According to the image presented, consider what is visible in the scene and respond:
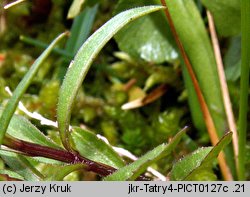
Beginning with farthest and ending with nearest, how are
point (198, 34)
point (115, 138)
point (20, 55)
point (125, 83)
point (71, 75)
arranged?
point (20, 55)
point (125, 83)
point (115, 138)
point (198, 34)
point (71, 75)

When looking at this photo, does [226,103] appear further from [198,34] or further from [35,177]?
[35,177]

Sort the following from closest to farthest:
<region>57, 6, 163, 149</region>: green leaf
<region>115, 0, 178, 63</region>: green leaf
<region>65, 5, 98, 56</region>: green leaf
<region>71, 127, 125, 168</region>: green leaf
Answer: <region>57, 6, 163, 149</region>: green leaf
<region>71, 127, 125, 168</region>: green leaf
<region>115, 0, 178, 63</region>: green leaf
<region>65, 5, 98, 56</region>: green leaf

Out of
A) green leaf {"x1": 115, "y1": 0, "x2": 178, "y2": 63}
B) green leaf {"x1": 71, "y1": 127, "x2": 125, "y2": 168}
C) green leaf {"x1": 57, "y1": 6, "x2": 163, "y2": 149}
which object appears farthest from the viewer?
green leaf {"x1": 115, "y1": 0, "x2": 178, "y2": 63}

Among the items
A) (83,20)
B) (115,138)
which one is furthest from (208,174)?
(83,20)

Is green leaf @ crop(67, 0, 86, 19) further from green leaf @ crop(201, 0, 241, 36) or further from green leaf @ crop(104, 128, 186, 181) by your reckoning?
green leaf @ crop(104, 128, 186, 181)

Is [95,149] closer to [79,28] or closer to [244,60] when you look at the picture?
[244,60]

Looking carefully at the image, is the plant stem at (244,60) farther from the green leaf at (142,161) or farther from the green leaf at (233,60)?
the green leaf at (233,60)

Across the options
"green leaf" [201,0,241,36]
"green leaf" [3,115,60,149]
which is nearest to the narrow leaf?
"green leaf" [3,115,60,149]
